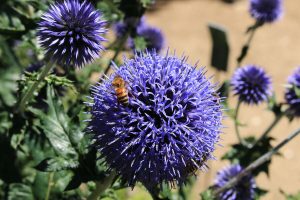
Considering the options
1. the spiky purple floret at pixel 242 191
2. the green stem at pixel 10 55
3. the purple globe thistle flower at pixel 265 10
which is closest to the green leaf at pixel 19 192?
the spiky purple floret at pixel 242 191

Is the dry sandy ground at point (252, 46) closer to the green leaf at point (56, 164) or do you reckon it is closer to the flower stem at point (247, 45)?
the flower stem at point (247, 45)

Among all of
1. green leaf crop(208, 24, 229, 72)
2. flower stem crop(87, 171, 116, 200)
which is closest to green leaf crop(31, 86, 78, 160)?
flower stem crop(87, 171, 116, 200)

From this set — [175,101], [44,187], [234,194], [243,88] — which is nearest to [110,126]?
[175,101]

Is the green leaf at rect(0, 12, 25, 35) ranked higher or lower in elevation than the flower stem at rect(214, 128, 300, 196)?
higher

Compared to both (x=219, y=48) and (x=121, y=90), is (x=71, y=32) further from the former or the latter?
(x=219, y=48)

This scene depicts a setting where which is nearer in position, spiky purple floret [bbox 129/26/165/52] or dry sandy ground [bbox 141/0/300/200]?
spiky purple floret [bbox 129/26/165/52]

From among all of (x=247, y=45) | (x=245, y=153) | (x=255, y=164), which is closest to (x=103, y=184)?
(x=255, y=164)

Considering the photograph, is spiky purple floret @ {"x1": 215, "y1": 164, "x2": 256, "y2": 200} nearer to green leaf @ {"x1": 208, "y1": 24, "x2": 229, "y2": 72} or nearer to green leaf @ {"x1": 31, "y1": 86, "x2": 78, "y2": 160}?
green leaf @ {"x1": 208, "y1": 24, "x2": 229, "y2": 72}
